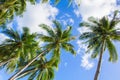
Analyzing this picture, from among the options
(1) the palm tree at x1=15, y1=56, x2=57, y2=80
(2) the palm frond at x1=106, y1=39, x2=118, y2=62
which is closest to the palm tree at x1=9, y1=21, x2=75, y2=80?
(1) the palm tree at x1=15, y1=56, x2=57, y2=80

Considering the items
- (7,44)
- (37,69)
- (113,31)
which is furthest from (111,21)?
(7,44)

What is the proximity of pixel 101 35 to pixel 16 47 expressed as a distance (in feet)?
31.3

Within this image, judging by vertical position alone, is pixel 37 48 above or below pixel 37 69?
above

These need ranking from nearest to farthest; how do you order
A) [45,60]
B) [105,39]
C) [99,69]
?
1. [99,69]
2. [105,39]
3. [45,60]

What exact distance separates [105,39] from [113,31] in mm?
1213

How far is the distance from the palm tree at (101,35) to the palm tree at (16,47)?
6.06m

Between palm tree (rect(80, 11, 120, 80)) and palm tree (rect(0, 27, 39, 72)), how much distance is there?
19.9ft

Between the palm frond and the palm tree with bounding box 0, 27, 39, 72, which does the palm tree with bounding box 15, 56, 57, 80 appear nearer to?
the palm tree with bounding box 0, 27, 39, 72

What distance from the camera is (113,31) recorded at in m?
34.1

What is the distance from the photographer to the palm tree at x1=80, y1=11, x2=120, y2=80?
33.8m

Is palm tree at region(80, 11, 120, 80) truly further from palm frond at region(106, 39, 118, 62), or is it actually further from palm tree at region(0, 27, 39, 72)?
palm tree at region(0, 27, 39, 72)

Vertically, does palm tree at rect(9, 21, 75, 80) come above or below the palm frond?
above

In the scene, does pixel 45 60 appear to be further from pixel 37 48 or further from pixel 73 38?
pixel 73 38

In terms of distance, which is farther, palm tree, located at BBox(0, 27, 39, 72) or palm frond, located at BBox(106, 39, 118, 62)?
palm tree, located at BBox(0, 27, 39, 72)
